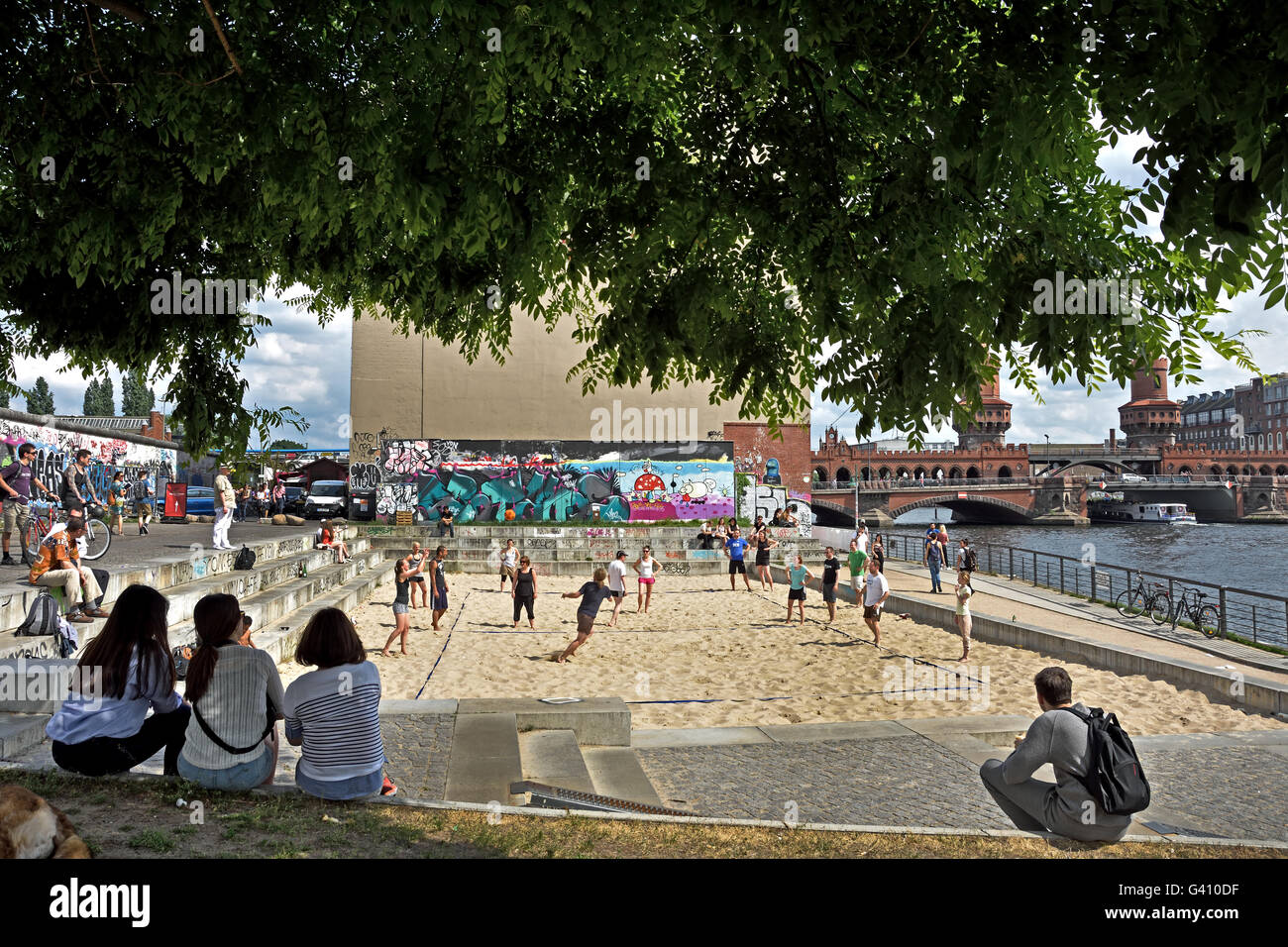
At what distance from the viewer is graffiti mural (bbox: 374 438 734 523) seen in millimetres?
41656

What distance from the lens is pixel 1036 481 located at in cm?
9781

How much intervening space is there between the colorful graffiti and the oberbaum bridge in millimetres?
57100

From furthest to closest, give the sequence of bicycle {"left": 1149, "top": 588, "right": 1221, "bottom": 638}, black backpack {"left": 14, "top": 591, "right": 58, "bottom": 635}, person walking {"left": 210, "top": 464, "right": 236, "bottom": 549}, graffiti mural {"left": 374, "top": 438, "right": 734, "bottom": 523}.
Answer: graffiti mural {"left": 374, "top": 438, "right": 734, "bottom": 523}
bicycle {"left": 1149, "top": 588, "right": 1221, "bottom": 638}
person walking {"left": 210, "top": 464, "right": 236, "bottom": 549}
black backpack {"left": 14, "top": 591, "right": 58, "bottom": 635}

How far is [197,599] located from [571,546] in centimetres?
2186

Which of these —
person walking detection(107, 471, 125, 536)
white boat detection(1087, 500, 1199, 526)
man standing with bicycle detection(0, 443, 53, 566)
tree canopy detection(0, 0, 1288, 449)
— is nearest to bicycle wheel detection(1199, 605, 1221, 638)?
tree canopy detection(0, 0, 1288, 449)

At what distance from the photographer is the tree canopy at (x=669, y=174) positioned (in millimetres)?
3953

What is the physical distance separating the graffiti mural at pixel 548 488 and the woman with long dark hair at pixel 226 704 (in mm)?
36039

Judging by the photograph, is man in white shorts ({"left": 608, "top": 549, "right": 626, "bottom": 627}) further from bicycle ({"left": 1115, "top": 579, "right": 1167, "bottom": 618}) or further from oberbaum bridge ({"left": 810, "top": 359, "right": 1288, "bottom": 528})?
oberbaum bridge ({"left": 810, "top": 359, "right": 1288, "bottom": 528})

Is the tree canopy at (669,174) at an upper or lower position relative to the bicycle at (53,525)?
upper

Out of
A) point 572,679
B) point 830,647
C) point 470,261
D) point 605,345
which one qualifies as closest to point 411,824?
point 605,345

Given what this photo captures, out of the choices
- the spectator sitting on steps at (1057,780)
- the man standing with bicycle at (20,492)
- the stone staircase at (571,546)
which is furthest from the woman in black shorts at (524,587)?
the spectator sitting on steps at (1057,780)

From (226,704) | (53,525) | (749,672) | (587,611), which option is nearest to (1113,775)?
(226,704)

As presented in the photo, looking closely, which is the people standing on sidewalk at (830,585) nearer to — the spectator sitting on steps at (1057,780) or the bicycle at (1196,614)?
the bicycle at (1196,614)

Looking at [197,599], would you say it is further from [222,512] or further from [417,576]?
[417,576]
